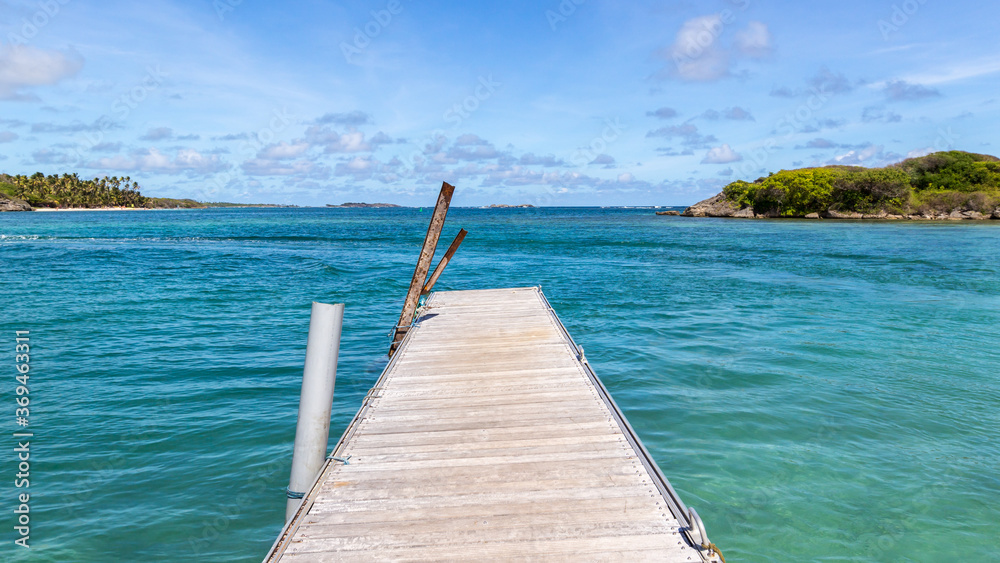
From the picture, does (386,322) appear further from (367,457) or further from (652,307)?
(367,457)

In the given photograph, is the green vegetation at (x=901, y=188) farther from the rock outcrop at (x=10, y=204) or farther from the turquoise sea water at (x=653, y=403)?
the rock outcrop at (x=10, y=204)

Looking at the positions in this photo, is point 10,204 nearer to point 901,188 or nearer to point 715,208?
point 715,208

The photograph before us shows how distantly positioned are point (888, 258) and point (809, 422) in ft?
88.1

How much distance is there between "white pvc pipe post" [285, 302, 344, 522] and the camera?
4.98 m

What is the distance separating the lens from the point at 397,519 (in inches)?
157

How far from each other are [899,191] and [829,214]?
806 centimetres

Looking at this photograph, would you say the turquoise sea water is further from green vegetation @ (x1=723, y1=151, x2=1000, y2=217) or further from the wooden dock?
green vegetation @ (x1=723, y1=151, x2=1000, y2=217)

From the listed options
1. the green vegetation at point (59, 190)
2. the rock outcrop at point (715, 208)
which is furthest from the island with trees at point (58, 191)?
the rock outcrop at point (715, 208)

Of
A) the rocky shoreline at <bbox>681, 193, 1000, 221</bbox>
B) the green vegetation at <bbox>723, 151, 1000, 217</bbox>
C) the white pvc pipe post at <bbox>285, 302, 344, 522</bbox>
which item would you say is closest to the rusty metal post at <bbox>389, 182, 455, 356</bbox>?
the white pvc pipe post at <bbox>285, 302, 344, 522</bbox>

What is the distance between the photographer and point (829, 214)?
7169 centimetres

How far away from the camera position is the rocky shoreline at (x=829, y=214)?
2405 inches

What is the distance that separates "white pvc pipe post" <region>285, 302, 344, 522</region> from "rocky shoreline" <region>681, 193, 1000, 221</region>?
78.6 meters

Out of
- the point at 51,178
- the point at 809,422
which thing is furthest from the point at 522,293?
the point at 51,178

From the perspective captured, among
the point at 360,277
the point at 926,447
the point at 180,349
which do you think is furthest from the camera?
the point at 360,277
